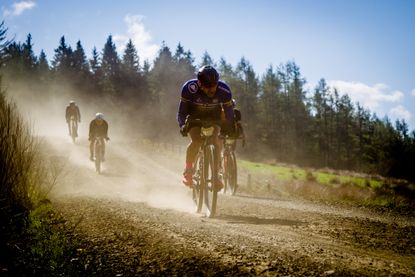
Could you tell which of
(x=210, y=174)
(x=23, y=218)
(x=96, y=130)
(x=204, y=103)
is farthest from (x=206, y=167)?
(x=96, y=130)

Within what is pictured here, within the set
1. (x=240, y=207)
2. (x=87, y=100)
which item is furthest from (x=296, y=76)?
(x=240, y=207)

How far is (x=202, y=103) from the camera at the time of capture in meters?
6.62

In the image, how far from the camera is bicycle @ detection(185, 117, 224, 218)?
21.3 ft

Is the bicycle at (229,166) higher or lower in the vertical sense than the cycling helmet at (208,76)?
lower

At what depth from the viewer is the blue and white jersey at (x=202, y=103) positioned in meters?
6.61

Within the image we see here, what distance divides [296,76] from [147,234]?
7966 centimetres

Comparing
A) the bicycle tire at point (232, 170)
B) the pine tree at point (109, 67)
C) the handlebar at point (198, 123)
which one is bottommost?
the bicycle tire at point (232, 170)

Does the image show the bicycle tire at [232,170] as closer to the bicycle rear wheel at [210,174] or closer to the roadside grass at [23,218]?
the bicycle rear wheel at [210,174]

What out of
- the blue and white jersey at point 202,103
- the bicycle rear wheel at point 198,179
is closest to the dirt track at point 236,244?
the bicycle rear wheel at point 198,179

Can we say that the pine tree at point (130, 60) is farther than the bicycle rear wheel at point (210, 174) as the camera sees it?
Yes

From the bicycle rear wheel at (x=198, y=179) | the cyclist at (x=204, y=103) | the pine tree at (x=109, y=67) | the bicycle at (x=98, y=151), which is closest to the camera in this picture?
the cyclist at (x=204, y=103)

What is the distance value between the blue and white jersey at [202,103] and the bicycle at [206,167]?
315 mm

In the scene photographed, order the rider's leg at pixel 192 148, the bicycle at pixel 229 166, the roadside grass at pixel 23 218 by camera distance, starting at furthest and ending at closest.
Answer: the bicycle at pixel 229 166, the rider's leg at pixel 192 148, the roadside grass at pixel 23 218

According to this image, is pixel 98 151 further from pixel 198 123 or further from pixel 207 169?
pixel 198 123
